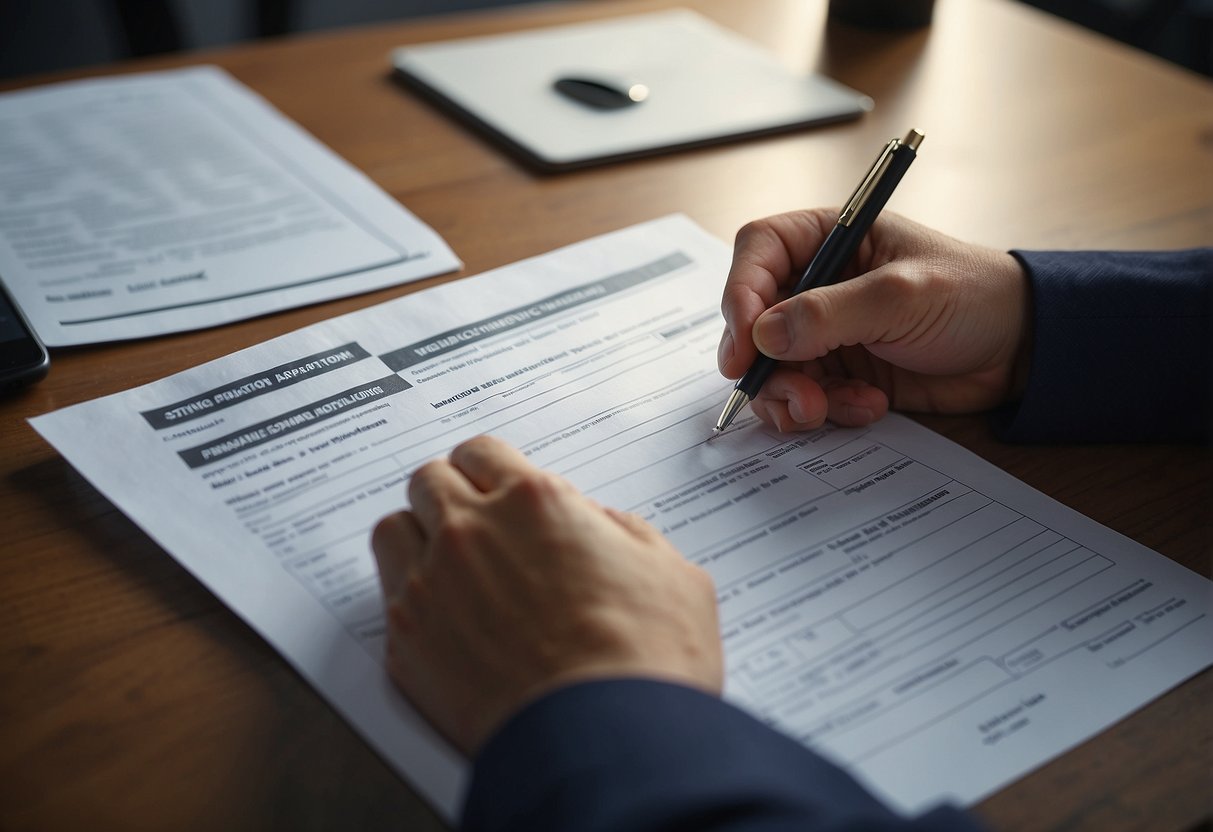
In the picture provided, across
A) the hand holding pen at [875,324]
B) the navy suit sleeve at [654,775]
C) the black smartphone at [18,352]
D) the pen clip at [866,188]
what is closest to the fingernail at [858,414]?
the hand holding pen at [875,324]

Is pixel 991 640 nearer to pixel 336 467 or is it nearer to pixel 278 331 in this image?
pixel 336 467

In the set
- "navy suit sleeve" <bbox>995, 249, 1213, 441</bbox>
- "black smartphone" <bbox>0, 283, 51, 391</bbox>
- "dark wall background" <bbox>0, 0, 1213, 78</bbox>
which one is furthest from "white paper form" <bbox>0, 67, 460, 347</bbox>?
"dark wall background" <bbox>0, 0, 1213, 78</bbox>

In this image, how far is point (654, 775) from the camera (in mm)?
395

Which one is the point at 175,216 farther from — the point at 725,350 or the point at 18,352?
the point at 725,350

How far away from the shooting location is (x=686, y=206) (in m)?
0.88

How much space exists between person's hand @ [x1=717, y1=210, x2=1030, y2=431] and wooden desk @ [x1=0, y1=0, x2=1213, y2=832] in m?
0.04

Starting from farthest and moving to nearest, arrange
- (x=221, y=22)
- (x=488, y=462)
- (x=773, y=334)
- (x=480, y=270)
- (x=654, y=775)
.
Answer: (x=221, y=22) → (x=480, y=270) → (x=773, y=334) → (x=488, y=462) → (x=654, y=775)

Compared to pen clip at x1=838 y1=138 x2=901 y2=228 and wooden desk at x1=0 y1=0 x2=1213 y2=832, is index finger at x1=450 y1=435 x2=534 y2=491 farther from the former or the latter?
pen clip at x1=838 y1=138 x2=901 y2=228

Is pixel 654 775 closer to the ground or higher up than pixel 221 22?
higher up

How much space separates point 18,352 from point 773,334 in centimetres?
43

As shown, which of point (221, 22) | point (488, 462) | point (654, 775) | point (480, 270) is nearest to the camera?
point (654, 775)

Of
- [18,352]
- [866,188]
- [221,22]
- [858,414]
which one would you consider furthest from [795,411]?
[221,22]

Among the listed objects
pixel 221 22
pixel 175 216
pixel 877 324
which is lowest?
pixel 221 22

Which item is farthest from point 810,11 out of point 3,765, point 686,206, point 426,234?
point 3,765
